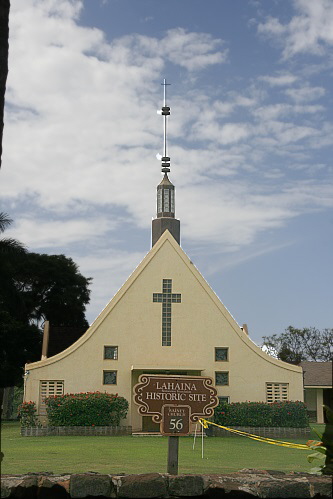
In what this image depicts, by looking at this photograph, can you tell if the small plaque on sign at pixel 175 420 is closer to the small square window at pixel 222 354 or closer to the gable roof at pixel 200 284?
the gable roof at pixel 200 284

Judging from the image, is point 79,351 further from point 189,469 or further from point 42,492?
point 42,492

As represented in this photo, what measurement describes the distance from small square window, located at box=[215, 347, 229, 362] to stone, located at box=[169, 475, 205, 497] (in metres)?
23.3

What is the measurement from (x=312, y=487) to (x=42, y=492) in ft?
10.2

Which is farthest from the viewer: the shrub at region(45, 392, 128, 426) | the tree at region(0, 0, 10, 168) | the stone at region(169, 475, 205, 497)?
the shrub at region(45, 392, 128, 426)

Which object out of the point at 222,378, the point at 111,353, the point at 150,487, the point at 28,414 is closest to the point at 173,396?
the point at 150,487

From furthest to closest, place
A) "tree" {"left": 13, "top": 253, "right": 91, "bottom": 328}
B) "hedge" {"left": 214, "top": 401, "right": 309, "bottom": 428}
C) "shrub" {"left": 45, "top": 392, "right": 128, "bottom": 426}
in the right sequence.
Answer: "tree" {"left": 13, "top": 253, "right": 91, "bottom": 328}
"hedge" {"left": 214, "top": 401, "right": 309, "bottom": 428}
"shrub" {"left": 45, "top": 392, "right": 128, "bottom": 426}

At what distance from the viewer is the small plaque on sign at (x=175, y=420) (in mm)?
11211

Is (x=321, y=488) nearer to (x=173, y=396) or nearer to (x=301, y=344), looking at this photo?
(x=173, y=396)

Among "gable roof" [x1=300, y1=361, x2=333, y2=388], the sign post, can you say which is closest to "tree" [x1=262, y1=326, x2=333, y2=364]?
"gable roof" [x1=300, y1=361, x2=333, y2=388]

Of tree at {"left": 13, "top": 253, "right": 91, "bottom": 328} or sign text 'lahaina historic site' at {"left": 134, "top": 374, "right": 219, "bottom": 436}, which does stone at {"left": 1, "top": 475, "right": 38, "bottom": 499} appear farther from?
tree at {"left": 13, "top": 253, "right": 91, "bottom": 328}

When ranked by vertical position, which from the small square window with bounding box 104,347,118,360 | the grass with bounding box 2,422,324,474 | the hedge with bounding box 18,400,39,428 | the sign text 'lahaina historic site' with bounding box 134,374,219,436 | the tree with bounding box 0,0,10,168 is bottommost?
the grass with bounding box 2,422,324,474

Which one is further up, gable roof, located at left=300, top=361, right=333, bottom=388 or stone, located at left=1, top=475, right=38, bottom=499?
gable roof, located at left=300, top=361, right=333, bottom=388

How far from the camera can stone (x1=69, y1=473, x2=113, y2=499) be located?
23.5 feet

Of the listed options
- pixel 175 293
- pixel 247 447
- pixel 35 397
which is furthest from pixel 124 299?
pixel 247 447
